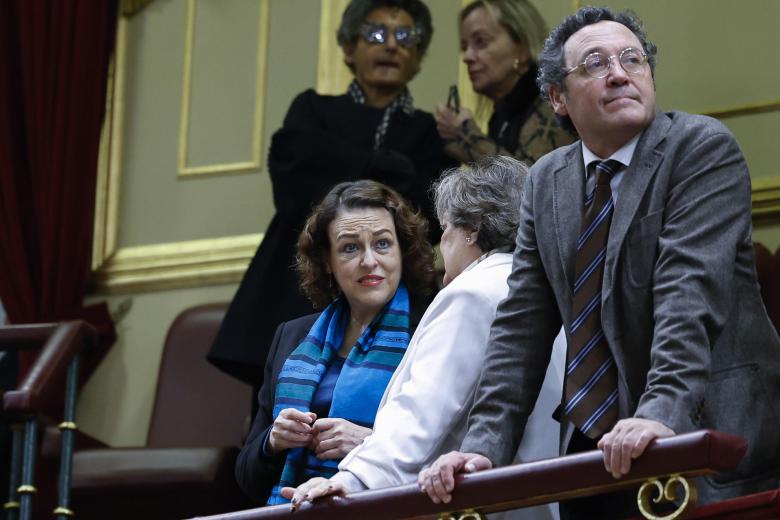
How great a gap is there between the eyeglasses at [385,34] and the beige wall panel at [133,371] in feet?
4.90

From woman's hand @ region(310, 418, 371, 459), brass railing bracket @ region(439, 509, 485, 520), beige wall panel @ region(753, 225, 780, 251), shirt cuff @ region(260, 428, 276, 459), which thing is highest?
beige wall panel @ region(753, 225, 780, 251)

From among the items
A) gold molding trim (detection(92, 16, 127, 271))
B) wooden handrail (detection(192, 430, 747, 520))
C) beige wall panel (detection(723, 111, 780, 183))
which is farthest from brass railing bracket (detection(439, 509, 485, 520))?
gold molding trim (detection(92, 16, 127, 271))

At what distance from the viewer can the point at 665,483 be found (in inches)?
107

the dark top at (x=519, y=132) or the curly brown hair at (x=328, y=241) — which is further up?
the dark top at (x=519, y=132)

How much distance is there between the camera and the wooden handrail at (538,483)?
264 cm

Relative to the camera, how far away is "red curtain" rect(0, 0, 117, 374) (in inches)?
259

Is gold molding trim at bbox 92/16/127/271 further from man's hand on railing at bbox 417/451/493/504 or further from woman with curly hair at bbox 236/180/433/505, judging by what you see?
man's hand on railing at bbox 417/451/493/504

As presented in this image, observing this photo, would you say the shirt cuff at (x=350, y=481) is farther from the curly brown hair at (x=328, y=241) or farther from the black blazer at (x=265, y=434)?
Result: the curly brown hair at (x=328, y=241)

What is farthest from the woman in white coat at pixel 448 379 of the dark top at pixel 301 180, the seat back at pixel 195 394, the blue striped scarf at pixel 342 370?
the seat back at pixel 195 394

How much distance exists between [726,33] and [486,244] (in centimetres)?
232

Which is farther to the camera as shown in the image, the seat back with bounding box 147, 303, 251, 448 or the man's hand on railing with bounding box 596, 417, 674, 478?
the seat back with bounding box 147, 303, 251, 448

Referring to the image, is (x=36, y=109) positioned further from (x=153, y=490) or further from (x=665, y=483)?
(x=665, y=483)

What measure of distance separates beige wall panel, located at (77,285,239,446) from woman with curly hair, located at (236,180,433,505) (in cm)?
227

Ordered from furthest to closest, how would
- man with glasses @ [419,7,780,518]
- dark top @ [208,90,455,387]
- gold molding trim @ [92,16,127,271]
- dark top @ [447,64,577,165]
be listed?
1. gold molding trim @ [92,16,127,271]
2. dark top @ [208,90,455,387]
3. dark top @ [447,64,577,165]
4. man with glasses @ [419,7,780,518]
